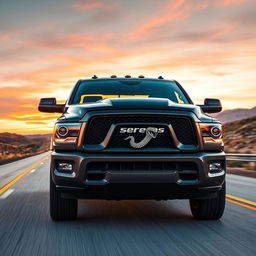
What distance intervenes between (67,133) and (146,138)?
950 millimetres

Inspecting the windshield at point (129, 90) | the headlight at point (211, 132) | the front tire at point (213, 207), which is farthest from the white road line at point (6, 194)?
the headlight at point (211, 132)

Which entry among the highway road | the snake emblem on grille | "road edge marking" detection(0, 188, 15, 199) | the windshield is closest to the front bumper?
the snake emblem on grille

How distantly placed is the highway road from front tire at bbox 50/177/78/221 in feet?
0.33

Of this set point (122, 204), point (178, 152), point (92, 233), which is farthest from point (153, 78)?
point (92, 233)

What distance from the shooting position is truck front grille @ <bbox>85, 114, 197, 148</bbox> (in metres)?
5.50

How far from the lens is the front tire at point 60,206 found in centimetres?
598

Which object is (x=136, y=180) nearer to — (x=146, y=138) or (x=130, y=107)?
(x=146, y=138)

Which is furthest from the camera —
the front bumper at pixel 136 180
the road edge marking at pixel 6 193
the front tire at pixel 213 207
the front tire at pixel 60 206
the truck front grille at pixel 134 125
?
the road edge marking at pixel 6 193

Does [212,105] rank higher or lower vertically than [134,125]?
higher

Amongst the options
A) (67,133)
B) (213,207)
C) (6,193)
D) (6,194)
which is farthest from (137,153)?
(6,193)

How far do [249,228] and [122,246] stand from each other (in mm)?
1793

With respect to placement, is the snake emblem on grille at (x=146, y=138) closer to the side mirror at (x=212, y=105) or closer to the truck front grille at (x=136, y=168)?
the truck front grille at (x=136, y=168)

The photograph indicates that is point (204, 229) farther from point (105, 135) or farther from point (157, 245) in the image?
point (105, 135)

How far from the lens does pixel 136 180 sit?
5.39 meters
